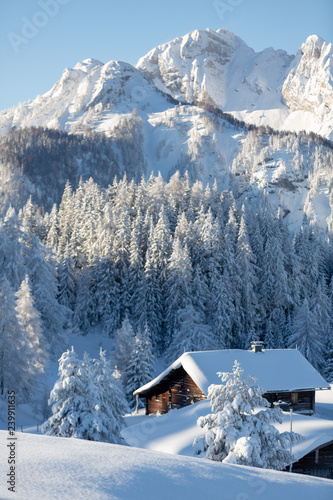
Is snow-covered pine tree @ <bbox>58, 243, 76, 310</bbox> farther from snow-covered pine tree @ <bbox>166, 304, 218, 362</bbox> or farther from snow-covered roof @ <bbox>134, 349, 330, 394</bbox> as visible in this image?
snow-covered roof @ <bbox>134, 349, 330, 394</bbox>

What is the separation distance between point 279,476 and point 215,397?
20.7 ft

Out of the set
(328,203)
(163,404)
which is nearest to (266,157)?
(328,203)

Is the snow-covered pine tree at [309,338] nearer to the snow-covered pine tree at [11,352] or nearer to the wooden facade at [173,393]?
the wooden facade at [173,393]

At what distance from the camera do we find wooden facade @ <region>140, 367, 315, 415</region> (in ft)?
91.5

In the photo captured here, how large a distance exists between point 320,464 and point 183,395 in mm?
11508

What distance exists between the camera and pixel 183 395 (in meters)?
28.5

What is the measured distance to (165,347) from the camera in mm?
56188

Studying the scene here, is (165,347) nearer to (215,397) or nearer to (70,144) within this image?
(215,397)

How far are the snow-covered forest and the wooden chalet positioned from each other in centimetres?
1989

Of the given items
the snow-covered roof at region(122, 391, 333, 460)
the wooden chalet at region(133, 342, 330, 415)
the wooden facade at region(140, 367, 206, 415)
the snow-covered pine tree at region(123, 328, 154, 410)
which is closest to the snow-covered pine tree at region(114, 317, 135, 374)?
the snow-covered pine tree at region(123, 328, 154, 410)

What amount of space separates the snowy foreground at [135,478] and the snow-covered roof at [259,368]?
721 inches

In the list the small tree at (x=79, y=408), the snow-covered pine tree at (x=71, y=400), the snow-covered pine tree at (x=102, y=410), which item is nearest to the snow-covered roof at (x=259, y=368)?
the snow-covered pine tree at (x=102, y=410)

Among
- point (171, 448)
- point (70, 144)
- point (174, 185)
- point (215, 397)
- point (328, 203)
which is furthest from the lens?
point (70, 144)

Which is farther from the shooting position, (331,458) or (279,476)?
(331,458)
